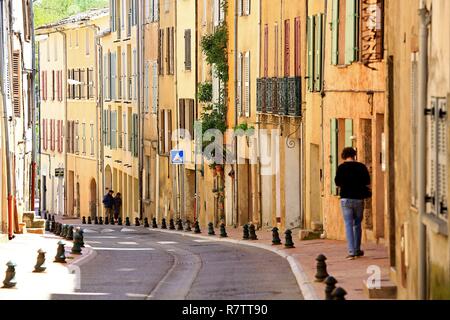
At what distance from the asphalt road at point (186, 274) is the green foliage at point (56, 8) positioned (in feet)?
238

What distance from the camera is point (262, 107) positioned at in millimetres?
43406

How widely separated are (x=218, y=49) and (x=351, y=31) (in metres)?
19.3

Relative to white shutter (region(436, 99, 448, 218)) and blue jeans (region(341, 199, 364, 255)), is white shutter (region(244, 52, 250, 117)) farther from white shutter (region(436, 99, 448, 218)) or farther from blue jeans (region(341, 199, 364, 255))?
white shutter (region(436, 99, 448, 218))

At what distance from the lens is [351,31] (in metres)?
30.3

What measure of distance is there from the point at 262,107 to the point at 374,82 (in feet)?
48.5

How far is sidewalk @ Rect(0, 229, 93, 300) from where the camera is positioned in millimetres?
20552

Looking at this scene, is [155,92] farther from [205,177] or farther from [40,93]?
[40,93]

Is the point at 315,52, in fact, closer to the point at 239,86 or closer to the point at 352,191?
the point at 239,86

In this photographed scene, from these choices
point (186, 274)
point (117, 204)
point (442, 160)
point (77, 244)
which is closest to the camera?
point (442, 160)

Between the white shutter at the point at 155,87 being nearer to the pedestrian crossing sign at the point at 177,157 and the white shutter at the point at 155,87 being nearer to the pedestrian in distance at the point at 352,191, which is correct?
the pedestrian crossing sign at the point at 177,157

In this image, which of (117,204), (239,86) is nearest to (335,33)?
(239,86)

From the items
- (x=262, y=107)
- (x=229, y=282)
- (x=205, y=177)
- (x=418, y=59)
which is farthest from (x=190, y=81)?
(x=418, y=59)
